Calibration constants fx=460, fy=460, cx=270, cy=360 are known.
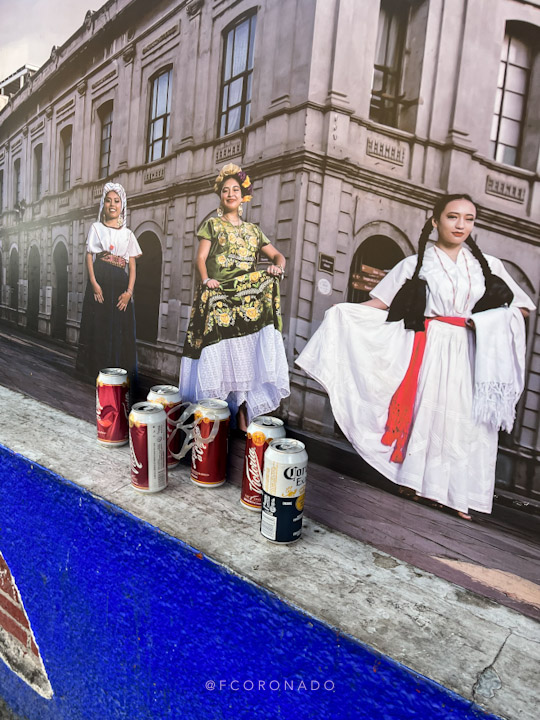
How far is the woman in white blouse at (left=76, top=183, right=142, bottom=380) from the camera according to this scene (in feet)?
7.40

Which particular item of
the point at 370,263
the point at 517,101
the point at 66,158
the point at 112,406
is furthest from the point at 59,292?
the point at 517,101

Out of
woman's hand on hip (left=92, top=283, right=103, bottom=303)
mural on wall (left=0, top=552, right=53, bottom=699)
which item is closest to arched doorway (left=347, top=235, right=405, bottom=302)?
woman's hand on hip (left=92, top=283, right=103, bottom=303)

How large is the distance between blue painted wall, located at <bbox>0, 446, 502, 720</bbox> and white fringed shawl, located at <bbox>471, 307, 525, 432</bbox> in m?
0.69

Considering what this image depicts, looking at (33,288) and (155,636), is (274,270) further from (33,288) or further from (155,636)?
(33,288)

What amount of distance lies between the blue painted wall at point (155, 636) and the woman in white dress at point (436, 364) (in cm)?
53

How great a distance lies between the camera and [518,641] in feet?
3.88

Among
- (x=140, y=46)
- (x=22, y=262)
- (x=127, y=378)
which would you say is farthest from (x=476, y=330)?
(x=22, y=262)

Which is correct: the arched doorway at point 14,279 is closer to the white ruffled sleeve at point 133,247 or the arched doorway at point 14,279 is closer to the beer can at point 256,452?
the white ruffled sleeve at point 133,247

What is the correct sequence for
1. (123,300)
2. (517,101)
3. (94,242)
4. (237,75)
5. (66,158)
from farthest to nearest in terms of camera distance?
(66,158) < (94,242) < (123,300) < (237,75) < (517,101)

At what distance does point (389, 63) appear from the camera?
4.57ft

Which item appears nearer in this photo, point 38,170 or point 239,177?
point 239,177

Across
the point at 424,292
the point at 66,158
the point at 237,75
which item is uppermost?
the point at 237,75

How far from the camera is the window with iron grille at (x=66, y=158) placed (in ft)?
8.37

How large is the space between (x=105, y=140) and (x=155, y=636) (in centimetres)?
223
